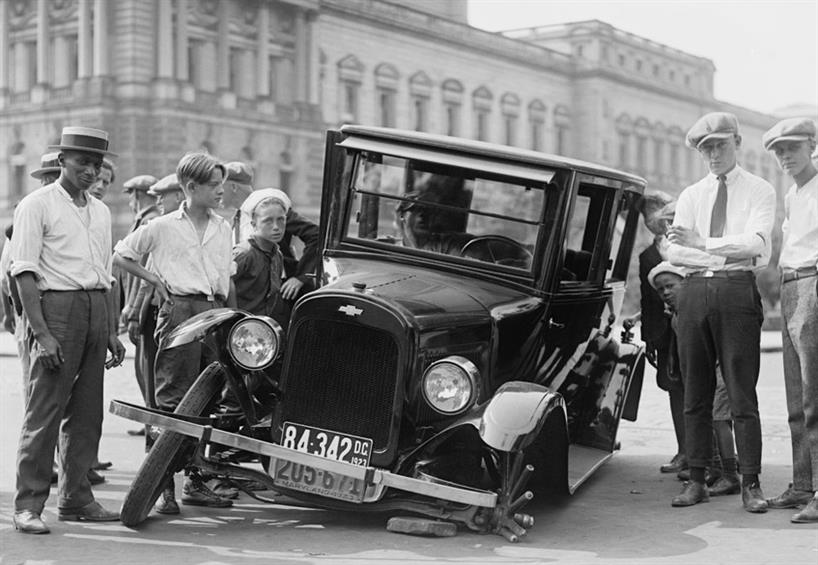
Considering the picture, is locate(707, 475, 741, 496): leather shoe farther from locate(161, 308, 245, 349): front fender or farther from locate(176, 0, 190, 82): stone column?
locate(176, 0, 190, 82): stone column

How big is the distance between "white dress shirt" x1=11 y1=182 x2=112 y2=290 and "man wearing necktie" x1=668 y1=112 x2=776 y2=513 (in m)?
3.20

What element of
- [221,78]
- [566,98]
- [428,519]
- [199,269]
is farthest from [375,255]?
[566,98]

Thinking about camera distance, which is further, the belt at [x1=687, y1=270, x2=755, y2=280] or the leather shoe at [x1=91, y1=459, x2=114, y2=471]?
the leather shoe at [x1=91, y1=459, x2=114, y2=471]

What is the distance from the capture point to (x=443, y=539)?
21.4 feet

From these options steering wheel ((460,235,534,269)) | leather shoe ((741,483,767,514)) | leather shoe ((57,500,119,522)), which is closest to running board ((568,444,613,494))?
leather shoe ((741,483,767,514))

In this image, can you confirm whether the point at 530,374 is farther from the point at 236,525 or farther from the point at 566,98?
the point at 566,98

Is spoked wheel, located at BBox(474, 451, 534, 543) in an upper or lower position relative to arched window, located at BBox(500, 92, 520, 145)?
lower

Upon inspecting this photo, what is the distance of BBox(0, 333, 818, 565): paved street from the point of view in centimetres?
615

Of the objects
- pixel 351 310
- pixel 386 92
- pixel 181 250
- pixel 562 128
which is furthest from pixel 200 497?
pixel 562 128

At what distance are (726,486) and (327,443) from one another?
107 inches

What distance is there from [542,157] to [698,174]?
9644cm

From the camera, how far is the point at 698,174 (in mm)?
101250

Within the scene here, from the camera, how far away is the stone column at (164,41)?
177 ft

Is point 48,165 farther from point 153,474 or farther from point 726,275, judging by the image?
point 726,275
